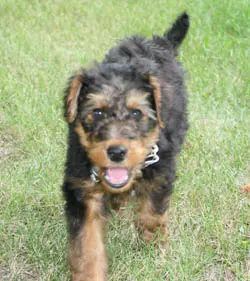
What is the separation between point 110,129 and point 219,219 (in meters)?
1.29

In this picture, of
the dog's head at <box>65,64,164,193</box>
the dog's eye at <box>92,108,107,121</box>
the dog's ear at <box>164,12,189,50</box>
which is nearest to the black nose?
the dog's head at <box>65,64,164,193</box>

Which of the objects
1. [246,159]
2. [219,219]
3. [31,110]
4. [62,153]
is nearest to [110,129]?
[219,219]

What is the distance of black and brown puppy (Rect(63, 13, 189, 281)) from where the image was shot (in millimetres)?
3141

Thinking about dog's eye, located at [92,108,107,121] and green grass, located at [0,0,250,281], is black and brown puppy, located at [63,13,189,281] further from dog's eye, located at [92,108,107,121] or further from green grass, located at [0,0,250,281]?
green grass, located at [0,0,250,281]

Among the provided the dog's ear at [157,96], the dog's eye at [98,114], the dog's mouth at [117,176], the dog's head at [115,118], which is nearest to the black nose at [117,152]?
Result: the dog's head at [115,118]

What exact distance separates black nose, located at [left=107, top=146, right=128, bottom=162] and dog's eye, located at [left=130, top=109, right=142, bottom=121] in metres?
0.29

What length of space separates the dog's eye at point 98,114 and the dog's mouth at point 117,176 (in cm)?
31

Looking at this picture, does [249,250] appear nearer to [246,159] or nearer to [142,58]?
[246,159]

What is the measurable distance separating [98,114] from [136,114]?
23 centimetres

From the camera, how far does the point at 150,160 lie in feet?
11.3

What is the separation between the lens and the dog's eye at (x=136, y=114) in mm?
3236

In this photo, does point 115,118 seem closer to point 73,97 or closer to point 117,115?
point 117,115

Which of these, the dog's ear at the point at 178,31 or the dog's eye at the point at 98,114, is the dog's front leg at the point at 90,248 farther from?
the dog's ear at the point at 178,31

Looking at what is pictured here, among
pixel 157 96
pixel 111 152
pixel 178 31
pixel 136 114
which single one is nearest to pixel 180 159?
pixel 178 31
